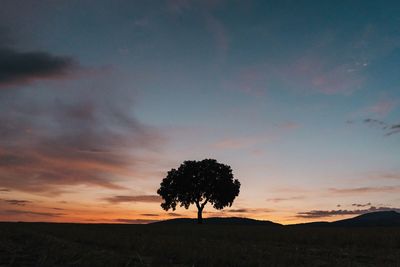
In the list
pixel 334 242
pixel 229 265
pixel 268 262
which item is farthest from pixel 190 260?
pixel 334 242

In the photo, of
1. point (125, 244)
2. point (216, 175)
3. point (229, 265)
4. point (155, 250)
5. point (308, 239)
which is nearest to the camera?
point (229, 265)

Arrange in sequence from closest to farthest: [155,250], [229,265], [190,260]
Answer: [229,265] < [190,260] < [155,250]

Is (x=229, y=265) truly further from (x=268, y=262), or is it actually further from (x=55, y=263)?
(x=55, y=263)

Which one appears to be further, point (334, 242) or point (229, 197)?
point (229, 197)

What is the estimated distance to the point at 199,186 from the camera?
264 ft

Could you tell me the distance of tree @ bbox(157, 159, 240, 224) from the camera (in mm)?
80438

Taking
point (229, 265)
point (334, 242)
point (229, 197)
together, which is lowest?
point (229, 265)

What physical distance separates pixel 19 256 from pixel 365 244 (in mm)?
18478

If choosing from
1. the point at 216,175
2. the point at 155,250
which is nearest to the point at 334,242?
the point at 155,250

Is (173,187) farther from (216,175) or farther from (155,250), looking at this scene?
(155,250)

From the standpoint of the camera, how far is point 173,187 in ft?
269

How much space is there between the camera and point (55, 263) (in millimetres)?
12461

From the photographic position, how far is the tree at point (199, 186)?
80.4 meters

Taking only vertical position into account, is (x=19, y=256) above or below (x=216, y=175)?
below
